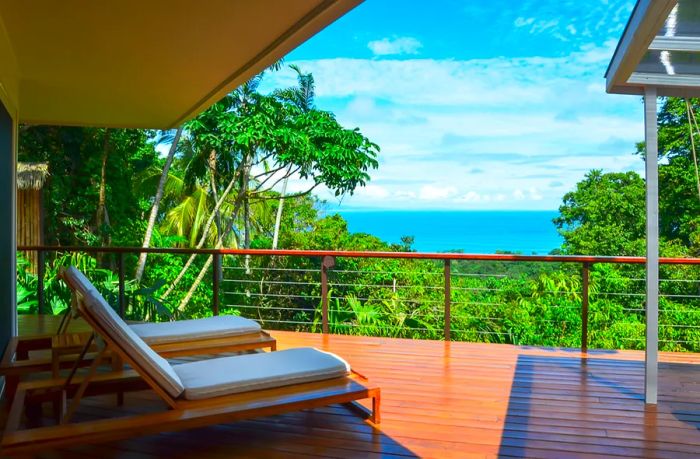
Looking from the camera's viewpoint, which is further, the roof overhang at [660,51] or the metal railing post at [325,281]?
the metal railing post at [325,281]

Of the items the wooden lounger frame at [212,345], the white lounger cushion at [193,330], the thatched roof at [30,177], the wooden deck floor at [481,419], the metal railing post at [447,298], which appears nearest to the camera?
the wooden deck floor at [481,419]

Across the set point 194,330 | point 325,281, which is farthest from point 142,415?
point 325,281

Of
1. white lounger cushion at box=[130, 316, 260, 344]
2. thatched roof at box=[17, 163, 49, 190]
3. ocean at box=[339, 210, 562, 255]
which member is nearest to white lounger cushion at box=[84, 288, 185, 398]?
white lounger cushion at box=[130, 316, 260, 344]

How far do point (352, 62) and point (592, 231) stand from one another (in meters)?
20.5

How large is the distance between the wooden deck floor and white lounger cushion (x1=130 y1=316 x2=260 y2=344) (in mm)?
380

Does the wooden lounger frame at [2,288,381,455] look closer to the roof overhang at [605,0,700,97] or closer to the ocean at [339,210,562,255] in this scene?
the roof overhang at [605,0,700,97]

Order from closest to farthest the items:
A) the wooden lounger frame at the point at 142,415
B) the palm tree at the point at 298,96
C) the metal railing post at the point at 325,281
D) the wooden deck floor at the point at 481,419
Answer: the wooden lounger frame at the point at 142,415 → the wooden deck floor at the point at 481,419 → the metal railing post at the point at 325,281 → the palm tree at the point at 298,96

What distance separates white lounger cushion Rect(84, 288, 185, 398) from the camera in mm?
2811

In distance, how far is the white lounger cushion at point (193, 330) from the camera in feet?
13.3

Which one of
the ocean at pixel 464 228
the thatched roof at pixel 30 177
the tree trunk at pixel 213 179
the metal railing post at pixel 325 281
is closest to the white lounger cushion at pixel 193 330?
the metal railing post at pixel 325 281

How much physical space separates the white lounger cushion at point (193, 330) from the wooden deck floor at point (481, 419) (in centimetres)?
38

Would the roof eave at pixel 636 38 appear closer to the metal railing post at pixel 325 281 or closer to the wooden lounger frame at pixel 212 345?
the wooden lounger frame at pixel 212 345

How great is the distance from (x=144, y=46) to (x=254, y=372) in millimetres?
1902

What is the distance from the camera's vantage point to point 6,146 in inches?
174
